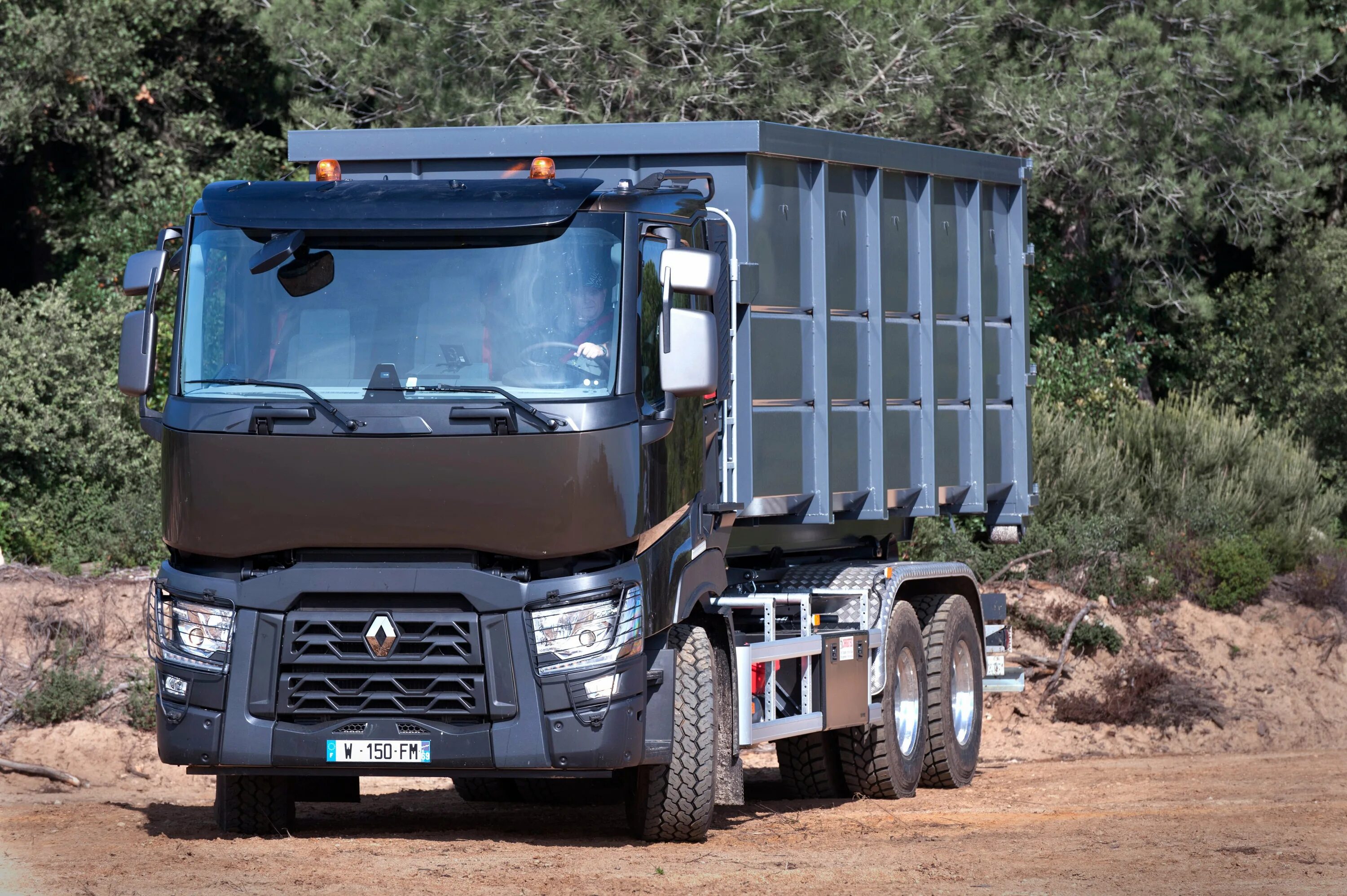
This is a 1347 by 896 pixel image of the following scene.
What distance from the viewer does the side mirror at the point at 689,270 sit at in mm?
8031

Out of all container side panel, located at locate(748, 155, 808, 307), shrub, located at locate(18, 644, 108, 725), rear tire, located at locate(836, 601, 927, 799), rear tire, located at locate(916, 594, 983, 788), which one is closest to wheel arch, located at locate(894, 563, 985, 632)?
rear tire, located at locate(916, 594, 983, 788)

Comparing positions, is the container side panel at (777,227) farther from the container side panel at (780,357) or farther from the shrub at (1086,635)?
the shrub at (1086,635)

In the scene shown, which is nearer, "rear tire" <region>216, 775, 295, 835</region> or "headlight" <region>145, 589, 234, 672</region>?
"headlight" <region>145, 589, 234, 672</region>

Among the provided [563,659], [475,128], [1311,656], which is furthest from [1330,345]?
[563,659]

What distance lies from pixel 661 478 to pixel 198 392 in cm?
212

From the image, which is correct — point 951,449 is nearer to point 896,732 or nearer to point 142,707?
point 896,732

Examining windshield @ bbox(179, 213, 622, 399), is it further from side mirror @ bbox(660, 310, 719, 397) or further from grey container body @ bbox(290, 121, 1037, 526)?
grey container body @ bbox(290, 121, 1037, 526)

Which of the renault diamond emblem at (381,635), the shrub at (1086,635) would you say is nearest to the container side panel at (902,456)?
the renault diamond emblem at (381,635)

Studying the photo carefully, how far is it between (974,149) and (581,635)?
14.1 meters

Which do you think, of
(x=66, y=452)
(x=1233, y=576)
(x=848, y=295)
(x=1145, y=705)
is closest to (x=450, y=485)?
(x=848, y=295)

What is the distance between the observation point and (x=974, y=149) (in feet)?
67.8

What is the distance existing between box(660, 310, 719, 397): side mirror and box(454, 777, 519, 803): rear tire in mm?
4130

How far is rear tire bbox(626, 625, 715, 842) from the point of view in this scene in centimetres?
848

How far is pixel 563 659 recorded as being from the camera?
7848mm
